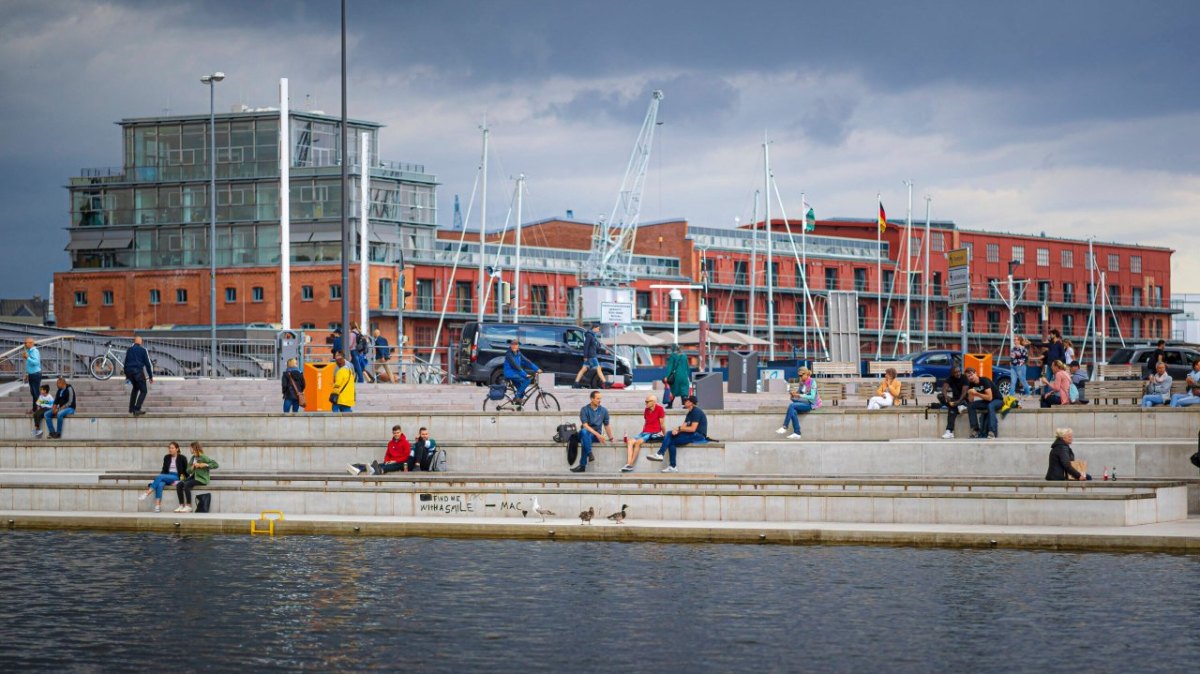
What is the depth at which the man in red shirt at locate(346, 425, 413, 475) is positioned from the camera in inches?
920

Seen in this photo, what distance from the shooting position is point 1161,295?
106 m

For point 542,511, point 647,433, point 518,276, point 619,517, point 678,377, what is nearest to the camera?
point 619,517

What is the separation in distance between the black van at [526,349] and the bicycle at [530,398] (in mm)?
8580

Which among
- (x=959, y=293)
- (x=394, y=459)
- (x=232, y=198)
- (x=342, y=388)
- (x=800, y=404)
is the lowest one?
(x=394, y=459)

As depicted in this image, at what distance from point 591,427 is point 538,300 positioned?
6153 cm

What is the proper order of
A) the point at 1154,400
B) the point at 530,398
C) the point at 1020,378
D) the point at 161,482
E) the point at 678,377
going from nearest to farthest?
the point at 161,482
the point at 1154,400
the point at 678,377
the point at 530,398
the point at 1020,378

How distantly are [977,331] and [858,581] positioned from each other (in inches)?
3334

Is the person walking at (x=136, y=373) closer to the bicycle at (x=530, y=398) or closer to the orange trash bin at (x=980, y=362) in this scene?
the bicycle at (x=530, y=398)

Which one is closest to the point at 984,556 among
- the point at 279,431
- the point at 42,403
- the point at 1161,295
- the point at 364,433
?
the point at 364,433

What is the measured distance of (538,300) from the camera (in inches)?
3342

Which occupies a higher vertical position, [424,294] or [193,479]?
[424,294]

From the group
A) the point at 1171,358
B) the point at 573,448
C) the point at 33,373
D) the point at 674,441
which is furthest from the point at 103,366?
the point at 1171,358

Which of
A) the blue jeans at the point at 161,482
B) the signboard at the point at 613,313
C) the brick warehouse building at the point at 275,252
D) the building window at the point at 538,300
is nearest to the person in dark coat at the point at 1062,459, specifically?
the blue jeans at the point at 161,482

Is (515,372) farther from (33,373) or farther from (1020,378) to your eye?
(1020,378)
